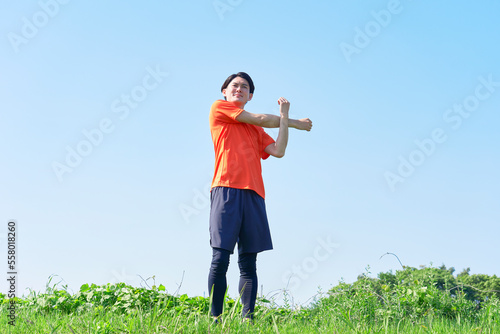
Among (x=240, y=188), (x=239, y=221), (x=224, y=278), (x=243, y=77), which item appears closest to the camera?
(x=224, y=278)

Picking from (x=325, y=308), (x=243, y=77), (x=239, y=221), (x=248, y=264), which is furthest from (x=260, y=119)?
(x=325, y=308)

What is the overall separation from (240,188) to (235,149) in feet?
1.30

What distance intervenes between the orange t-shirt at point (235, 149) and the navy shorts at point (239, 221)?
0.09 m

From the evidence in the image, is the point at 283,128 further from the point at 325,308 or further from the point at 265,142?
the point at 325,308

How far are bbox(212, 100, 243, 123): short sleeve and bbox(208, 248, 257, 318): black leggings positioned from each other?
127 cm

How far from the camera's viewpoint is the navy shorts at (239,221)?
415 centimetres

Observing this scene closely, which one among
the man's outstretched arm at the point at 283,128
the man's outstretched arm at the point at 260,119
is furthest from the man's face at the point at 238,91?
the man's outstretched arm at the point at 283,128

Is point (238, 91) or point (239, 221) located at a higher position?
point (238, 91)

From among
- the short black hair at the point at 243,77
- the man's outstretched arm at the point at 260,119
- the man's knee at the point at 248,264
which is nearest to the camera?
the man's knee at the point at 248,264

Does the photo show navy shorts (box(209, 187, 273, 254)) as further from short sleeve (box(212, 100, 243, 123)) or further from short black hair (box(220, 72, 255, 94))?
short black hair (box(220, 72, 255, 94))

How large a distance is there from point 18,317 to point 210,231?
2.31m

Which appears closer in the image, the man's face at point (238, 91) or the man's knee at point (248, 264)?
the man's knee at point (248, 264)

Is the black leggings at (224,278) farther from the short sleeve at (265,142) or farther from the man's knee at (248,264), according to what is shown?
the short sleeve at (265,142)

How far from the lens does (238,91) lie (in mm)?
4836
